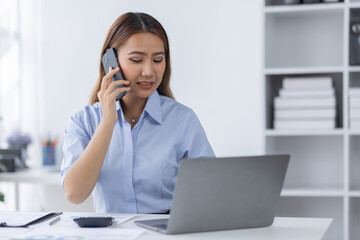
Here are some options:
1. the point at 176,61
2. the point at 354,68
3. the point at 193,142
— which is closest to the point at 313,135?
the point at 354,68

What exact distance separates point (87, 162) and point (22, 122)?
2.31m

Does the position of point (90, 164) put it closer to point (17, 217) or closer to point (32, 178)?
point (17, 217)

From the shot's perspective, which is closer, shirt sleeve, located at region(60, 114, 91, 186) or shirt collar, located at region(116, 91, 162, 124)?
shirt sleeve, located at region(60, 114, 91, 186)

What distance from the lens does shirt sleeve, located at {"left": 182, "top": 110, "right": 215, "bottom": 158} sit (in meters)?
2.04

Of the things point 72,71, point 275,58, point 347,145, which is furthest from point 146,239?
point 72,71

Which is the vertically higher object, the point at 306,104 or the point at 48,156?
the point at 306,104

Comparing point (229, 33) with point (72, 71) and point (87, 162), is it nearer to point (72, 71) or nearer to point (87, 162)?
point (72, 71)

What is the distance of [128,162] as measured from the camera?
1.98 m

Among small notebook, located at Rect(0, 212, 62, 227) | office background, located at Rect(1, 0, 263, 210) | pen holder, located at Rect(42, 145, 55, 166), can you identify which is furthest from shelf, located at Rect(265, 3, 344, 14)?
small notebook, located at Rect(0, 212, 62, 227)

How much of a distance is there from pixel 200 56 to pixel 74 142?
5.79ft

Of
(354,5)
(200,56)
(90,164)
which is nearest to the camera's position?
(90,164)

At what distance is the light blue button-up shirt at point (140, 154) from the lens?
197cm

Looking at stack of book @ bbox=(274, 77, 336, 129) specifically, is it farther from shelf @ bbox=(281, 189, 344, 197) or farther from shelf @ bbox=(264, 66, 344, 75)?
shelf @ bbox=(281, 189, 344, 197)

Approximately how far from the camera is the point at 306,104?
3.15m
